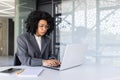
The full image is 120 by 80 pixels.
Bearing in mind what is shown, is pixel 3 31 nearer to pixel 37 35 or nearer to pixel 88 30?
pixel 88 30

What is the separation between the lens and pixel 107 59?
4867mm

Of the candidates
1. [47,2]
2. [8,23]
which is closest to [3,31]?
[8,23]

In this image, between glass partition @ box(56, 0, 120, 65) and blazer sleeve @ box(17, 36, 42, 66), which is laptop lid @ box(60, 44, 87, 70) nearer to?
blazer sleeve @ box(17, 36, 42, 66)

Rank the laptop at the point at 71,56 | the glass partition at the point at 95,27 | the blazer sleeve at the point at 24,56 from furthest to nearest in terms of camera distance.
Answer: the glass partition at the point at 95,27 < the blazer sleeve at the point at 24,56 < the laptop at the point at 71,56

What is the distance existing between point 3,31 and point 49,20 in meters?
12.6

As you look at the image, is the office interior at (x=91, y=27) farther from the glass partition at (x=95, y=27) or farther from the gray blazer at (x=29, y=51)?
the gray blazer at (x=29, y=51)

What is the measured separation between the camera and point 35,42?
2062 millimetres

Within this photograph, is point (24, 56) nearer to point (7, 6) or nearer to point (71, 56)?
point (71, 56)

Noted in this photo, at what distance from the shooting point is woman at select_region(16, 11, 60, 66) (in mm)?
1966

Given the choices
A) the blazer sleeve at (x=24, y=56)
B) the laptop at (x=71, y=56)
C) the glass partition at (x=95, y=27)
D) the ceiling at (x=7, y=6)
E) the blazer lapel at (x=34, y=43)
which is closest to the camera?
the laptop at (x=71, y=56)

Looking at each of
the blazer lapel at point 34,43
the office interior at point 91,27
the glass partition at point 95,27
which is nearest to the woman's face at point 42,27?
the blazer lapel at point 34,43

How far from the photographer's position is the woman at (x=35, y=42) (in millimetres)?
1966

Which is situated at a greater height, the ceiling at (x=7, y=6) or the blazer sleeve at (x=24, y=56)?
the ceiling at (x=7, y=6)

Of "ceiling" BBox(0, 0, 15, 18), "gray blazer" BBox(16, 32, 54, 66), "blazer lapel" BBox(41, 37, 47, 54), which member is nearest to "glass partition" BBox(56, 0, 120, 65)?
"blazer lapel" BBox(41, 37, 47, 54)
